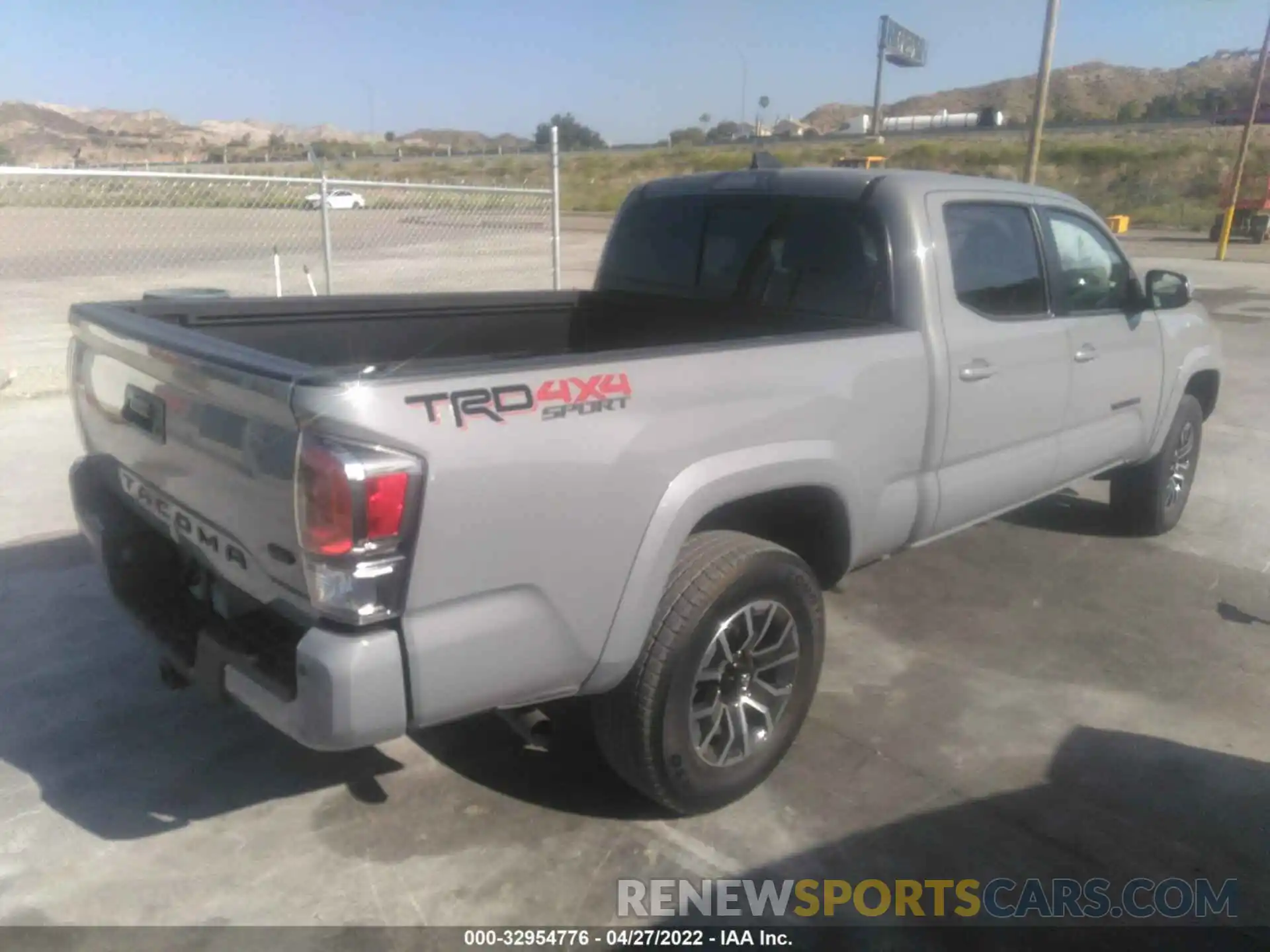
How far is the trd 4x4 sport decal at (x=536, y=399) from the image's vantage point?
7.49 ft

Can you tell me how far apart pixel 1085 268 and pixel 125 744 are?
4.37 meters

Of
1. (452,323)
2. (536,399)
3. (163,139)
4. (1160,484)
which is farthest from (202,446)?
(163,139)

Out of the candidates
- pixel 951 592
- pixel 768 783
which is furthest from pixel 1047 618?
pixel 768 783

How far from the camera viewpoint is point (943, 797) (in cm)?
334

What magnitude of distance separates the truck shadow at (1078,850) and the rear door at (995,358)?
1076 mm

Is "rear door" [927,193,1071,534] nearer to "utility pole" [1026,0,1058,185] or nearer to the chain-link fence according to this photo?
the chain-link fence

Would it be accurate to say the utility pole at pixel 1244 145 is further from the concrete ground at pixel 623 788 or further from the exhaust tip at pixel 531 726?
the exhaust tip at pixel 531 726

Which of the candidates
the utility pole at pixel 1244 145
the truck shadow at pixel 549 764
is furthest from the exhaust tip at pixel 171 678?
the utility pole at pixel 1244 145

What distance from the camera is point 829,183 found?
3930 mm

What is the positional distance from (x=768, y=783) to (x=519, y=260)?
564 inches

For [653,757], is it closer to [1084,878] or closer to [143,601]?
[1084,878]

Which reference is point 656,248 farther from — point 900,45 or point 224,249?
point 900,45

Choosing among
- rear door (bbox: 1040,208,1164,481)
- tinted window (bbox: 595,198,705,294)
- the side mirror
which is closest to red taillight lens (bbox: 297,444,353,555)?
tinted window (bbox: 595,198,705,294)

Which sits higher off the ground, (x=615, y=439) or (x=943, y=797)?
(x=615, y=439)
